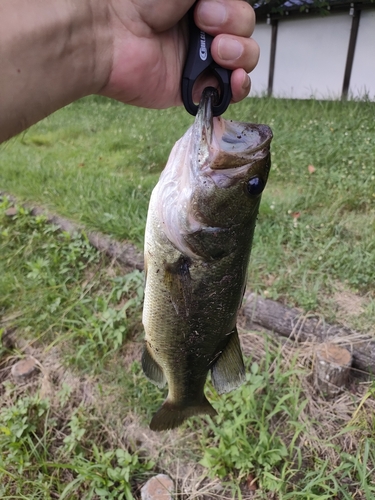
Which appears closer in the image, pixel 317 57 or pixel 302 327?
pixel 302 327

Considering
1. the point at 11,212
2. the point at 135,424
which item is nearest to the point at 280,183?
the point at 11,212

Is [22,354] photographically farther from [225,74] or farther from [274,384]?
[225,74]

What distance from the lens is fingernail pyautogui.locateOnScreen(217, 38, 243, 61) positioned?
48.9 inches

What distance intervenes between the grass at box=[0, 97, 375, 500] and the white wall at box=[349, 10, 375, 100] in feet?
11.4

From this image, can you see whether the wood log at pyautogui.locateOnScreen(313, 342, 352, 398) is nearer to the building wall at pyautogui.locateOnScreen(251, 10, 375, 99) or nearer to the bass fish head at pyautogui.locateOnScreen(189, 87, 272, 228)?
the bass fish head at pyautogui.locateOnScreen(189, 87, 272, 228)

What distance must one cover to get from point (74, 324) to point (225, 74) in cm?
222

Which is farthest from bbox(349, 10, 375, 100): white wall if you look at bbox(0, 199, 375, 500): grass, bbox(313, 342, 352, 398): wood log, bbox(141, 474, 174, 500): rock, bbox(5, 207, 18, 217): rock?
bbox(141, 474, 174, 500): rock

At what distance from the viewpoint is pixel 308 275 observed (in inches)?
116

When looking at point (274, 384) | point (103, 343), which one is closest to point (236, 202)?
point (274, 384)

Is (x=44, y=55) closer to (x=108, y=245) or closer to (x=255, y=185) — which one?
(x=255, y=185)

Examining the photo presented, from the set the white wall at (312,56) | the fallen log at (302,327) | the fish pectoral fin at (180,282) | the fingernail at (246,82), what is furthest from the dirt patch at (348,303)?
the white wall at (312,56)

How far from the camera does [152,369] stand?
1.59 meters

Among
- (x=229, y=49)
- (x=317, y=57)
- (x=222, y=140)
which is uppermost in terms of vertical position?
(x=229, y=49)

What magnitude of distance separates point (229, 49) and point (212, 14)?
4.4 inches
